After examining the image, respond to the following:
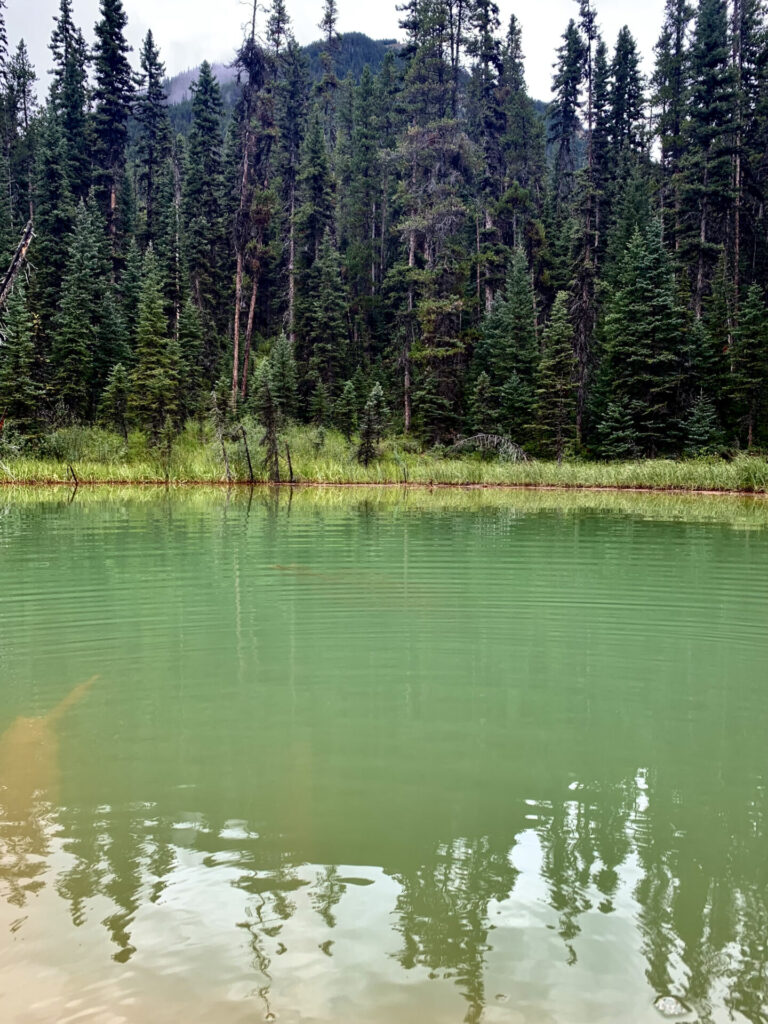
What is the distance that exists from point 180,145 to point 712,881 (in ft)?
235

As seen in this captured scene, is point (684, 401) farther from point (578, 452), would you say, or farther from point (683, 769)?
point (683, 769)

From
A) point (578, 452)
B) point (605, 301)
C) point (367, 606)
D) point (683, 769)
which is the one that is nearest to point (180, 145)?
point (605, 301)

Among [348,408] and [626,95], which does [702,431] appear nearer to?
[348,408]

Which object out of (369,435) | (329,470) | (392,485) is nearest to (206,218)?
(369,435)

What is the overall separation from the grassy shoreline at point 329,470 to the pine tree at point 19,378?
2.02m

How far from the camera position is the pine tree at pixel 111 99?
48.4m

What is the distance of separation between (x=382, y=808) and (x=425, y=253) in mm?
40239

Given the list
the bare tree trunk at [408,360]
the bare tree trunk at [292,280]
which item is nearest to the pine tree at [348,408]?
the bare tree trunk at [408,360]

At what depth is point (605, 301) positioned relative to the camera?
133ft

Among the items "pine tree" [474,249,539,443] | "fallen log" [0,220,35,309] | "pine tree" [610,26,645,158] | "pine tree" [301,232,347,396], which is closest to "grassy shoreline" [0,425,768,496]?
"pine tree" [474,249,539,443]

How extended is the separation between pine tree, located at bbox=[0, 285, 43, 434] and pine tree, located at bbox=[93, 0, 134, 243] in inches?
701

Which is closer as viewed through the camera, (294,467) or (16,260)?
(16,260)

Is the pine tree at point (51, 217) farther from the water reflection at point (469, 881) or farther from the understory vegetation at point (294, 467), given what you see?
the water reflection at point (469, 881)

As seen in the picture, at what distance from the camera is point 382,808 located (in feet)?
10.6
